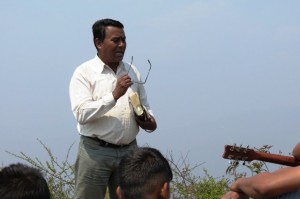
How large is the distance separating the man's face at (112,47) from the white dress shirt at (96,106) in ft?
0.19

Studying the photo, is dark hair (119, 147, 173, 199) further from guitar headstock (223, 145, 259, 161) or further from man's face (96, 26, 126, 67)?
man's face (96, 26, 126, 67)

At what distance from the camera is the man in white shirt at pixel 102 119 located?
5.06m

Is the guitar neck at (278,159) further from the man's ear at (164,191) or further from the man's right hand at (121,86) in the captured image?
the man's right hand at (121,86)

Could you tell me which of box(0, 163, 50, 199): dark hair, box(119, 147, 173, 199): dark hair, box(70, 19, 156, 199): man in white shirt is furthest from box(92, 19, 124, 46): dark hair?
box(0, 163, 50, 199): dark hair

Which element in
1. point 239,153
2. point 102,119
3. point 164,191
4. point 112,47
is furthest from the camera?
point 112,47

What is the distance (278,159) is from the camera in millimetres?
3408

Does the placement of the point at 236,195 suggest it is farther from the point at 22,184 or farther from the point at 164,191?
the point at 22,184

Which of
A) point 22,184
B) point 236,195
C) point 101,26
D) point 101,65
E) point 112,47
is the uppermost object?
point 101,26

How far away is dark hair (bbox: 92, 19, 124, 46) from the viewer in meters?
5.27

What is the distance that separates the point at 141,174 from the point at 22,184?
1.92 ft

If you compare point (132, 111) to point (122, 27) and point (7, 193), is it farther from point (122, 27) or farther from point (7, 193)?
point (7, 193)

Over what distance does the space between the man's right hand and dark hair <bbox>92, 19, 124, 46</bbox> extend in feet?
1.68

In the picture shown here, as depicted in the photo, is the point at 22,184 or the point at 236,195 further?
the point at 236,195

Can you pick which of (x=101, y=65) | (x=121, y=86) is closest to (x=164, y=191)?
(x=121, y=86)
